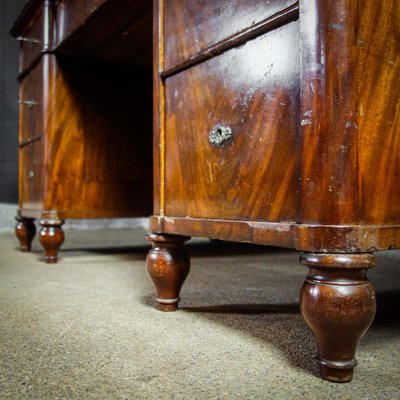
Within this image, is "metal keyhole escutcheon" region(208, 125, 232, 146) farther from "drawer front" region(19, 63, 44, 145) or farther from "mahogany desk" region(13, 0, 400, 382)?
"drawer front" region(19, 63, 44, 145)

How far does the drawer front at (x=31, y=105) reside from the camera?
168 cm

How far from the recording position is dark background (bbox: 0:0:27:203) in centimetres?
305

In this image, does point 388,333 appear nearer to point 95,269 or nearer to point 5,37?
point 95,269

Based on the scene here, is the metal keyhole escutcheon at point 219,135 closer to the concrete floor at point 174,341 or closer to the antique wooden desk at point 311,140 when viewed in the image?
the antique wooden desk at point 311,140

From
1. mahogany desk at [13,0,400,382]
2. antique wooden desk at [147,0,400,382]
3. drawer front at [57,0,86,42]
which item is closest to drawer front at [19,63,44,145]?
drawer front at [57,0,86,42]

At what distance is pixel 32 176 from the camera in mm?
1743

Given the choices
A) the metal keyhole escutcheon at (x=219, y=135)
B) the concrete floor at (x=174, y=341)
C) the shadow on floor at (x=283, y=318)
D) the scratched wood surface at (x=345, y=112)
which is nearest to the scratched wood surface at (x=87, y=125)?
the concrete floor at (x=174, y=341)

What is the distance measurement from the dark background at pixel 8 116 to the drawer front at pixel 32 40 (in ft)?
4.12

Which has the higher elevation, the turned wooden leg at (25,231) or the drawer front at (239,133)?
the drawer front at (239,133)

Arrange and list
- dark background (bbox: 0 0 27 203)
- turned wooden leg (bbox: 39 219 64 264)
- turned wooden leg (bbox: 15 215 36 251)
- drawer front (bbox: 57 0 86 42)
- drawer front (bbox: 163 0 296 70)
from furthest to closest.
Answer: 1. dark background (bbox: 0 0 27 203)
2. turned wooden leg (bbox: 15 215 36 251)
3. turned wooden leg (bbox: 39 219 64 264)
4. drawer front (bbox: 57 0 86 42)
5. drawer front (bbox: 163 0 296 70)

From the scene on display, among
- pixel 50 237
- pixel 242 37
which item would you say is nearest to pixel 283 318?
pixel 242 37

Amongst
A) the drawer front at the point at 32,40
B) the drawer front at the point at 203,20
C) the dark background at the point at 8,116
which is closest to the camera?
the drawer front at the point at 203,20

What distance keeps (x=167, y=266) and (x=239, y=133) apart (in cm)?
30

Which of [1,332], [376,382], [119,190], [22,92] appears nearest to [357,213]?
[376,382]
